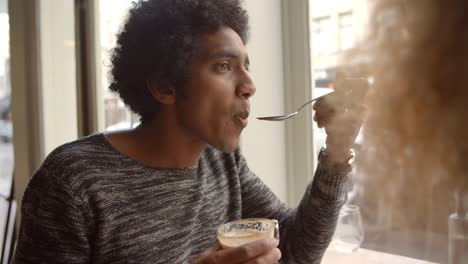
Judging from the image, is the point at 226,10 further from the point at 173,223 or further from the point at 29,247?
the point at 29,247

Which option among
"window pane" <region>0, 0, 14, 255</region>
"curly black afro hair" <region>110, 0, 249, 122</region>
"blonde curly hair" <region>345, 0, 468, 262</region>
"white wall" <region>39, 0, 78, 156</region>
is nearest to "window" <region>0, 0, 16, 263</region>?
"window pane" <region>0, 0, 14, 255</region>

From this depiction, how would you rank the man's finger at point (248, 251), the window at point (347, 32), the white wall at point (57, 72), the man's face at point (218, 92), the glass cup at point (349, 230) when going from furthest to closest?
the white wall at point (57, 72) < the glass cup at point (349, 230) < the man's face at point (218, 92) < the man's finger at point (248, 251) < the window at point (347, 32)

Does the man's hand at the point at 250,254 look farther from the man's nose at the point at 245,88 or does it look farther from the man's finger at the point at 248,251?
the man's nose at the point at 245,88

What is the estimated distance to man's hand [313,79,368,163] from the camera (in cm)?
74

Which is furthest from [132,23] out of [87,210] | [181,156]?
[87,210]

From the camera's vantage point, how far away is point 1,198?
6.12 ft

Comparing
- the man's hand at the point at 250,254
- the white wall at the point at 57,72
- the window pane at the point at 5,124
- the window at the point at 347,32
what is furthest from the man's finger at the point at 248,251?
the window pane at the point at 5,124

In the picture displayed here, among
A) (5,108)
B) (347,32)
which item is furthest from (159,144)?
(5,108)

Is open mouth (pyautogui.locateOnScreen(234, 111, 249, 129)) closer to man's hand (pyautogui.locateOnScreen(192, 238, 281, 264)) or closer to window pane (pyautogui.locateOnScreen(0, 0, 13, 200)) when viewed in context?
man's hand (pyautogui.locateOnScreen(192, 238, 281, 264))

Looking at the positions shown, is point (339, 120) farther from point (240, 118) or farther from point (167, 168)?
point (167, 168)

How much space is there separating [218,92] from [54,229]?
0.39 m

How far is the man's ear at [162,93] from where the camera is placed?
92cm

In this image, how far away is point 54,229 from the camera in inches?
30.2

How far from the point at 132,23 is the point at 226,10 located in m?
0.21
